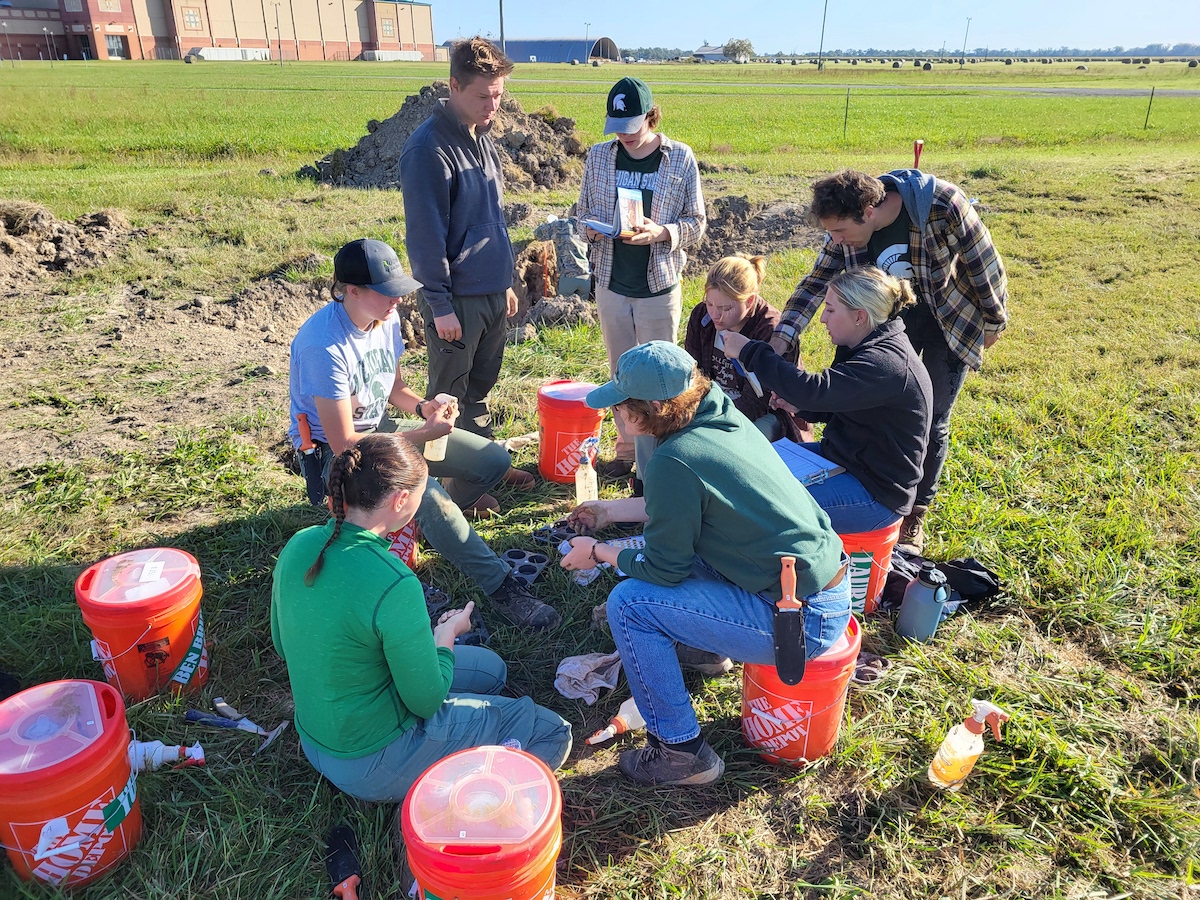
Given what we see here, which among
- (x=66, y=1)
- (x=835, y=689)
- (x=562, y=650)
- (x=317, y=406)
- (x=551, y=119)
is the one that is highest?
(x=66, y=1)

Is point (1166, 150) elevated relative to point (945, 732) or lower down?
elevated

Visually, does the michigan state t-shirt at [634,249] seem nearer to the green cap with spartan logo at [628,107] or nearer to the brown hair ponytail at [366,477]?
the green cap with spartan logo at [628,107]

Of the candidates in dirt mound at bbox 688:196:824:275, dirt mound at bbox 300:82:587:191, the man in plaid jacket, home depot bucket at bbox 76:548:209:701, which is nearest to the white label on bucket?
home depot bucket at bbox 76:548:209:701

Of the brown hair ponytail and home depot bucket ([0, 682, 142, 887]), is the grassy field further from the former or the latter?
the brown hair ponytail

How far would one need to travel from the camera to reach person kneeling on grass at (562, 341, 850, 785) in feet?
8.13

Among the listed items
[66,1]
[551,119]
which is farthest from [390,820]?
[66,1]

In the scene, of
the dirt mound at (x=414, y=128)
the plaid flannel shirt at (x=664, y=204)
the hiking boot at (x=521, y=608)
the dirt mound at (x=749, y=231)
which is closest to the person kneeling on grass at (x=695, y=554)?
the hiking boot at (x=521, y=608)

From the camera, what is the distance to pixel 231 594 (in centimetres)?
381

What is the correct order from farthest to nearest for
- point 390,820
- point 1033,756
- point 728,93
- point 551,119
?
point 728,93
point 551,119
point 1033,756
point 390,820

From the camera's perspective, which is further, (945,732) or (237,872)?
(945,732)

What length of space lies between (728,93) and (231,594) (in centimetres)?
4273

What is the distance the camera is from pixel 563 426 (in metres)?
4.68

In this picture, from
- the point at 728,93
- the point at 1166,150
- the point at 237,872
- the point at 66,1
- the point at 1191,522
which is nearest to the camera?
the point at 237,872

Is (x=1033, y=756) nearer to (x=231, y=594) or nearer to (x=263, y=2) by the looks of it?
(x=231, y=594)
